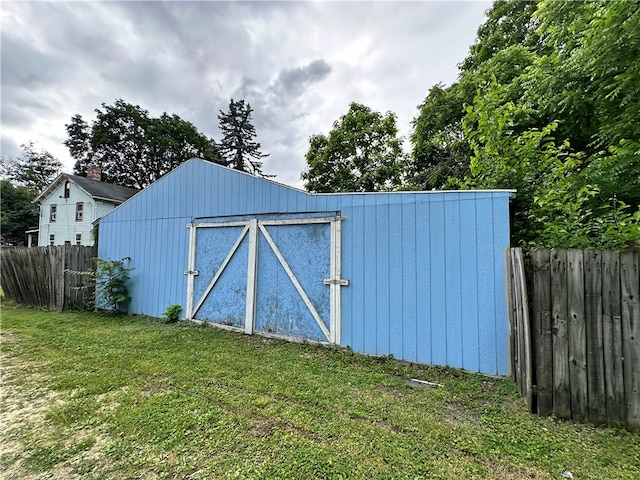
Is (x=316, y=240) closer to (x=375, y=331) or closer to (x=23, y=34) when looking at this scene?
(x=375, y=331)

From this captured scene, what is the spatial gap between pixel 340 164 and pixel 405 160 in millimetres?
3637

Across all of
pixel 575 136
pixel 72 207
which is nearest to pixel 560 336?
pixel 575 136

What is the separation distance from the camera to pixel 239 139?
2748cm

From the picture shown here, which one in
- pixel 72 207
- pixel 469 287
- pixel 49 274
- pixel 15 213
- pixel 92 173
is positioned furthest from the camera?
pixel 15 213

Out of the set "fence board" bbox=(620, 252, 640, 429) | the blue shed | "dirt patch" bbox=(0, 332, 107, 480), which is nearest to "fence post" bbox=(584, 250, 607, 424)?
"fence board" bbox=(620, 252, 640, 429)

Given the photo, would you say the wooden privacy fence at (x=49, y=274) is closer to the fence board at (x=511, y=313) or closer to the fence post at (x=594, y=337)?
the fence board at (x=511, y=313)

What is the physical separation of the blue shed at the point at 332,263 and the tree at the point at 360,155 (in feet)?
33.8

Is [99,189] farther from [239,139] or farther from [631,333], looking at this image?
[631,333]

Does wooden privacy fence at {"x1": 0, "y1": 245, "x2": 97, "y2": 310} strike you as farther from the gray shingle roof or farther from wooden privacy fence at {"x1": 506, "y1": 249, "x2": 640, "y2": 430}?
the gray shingle roof

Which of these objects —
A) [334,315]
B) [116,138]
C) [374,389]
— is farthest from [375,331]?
[116,138]

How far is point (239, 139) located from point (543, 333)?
29129 millimetres

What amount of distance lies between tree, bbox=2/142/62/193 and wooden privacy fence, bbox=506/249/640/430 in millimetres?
40904

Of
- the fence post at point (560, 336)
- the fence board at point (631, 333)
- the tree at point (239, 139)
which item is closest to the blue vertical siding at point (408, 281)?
the fence post at point (560, 336)

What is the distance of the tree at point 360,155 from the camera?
14.8m
